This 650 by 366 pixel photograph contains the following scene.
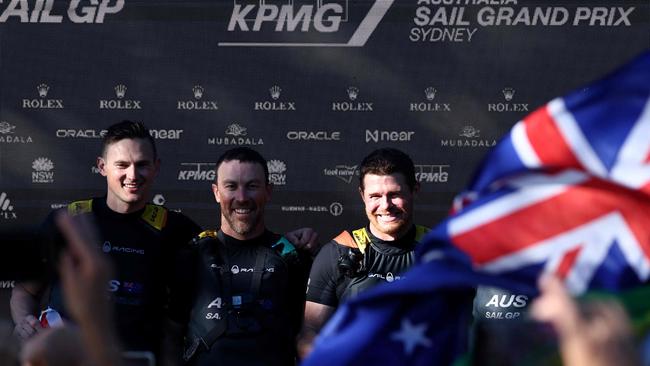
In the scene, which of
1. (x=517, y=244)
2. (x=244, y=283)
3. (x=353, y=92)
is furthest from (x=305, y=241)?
(x=517, y=244)

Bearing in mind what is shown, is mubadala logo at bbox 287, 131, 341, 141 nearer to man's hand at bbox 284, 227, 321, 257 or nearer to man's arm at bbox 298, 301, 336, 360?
man's hand at bbox 284, 227, 321, 257

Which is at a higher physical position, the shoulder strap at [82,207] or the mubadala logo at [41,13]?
the mubadala logo at [41,13]

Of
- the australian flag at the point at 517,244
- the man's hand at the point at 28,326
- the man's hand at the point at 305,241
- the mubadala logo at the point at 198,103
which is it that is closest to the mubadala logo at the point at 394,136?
the mubadala logo at the point at 198,103

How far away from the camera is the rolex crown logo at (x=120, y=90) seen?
593 centimetres

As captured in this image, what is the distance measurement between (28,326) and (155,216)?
762 millimetres

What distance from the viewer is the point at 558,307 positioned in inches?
56.3

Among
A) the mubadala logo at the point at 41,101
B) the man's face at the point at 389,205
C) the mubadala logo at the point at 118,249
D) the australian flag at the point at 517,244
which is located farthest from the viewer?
the mubadala logo at the point at 41,101

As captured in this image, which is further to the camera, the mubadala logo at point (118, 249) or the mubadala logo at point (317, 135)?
the mubadala logo at point (317, 135)

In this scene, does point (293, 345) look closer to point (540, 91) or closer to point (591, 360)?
point (540, 91)

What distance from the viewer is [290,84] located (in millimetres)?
5922

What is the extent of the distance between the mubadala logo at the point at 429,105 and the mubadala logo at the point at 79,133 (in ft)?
5.74

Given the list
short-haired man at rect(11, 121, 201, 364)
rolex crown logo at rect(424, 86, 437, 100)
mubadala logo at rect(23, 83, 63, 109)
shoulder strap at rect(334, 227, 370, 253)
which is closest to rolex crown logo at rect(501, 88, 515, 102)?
rolex crown logo at rect(424, 86, 437, 100)

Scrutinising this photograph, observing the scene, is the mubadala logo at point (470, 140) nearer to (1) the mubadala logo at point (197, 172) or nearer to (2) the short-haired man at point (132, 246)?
(1) the mubadala logo at point (197, 172)

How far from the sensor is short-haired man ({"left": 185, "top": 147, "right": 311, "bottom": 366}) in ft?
15.2
